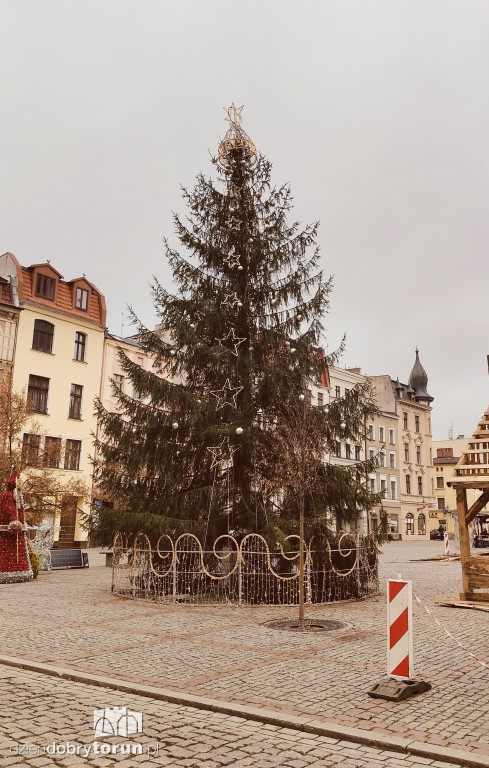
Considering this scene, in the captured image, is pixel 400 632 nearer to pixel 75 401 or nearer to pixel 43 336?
pixel 43 336

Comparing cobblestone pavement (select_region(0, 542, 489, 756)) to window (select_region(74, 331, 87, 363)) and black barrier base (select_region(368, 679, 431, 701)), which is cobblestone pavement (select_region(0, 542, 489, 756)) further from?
window (select_region(74, 331, 87, 363))

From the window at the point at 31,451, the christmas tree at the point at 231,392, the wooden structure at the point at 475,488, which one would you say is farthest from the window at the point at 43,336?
the wooden structure at the point at 475,488

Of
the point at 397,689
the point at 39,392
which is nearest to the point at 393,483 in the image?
the point at 39,392

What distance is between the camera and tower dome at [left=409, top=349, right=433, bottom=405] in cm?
7488

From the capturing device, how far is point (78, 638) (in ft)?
31.8

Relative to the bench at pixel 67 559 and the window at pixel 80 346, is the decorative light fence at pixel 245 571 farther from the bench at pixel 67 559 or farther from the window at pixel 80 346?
the window at pixel 80 346

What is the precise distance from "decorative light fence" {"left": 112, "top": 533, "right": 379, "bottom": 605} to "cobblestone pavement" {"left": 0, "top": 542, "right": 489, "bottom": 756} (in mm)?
689

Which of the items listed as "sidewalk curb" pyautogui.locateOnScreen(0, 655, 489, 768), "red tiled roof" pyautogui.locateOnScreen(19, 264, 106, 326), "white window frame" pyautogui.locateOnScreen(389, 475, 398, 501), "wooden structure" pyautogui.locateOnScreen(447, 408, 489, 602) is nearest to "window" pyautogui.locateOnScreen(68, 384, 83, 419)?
"red tiled roof" pyautogui.locateOnScreen(19, 264, 106, 326)

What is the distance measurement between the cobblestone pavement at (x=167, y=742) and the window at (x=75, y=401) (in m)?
33.4

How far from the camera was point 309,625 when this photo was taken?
1098 centimetres

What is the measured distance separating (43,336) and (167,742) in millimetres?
34498

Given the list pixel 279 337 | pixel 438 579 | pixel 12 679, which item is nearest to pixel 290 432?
pixel 279 337

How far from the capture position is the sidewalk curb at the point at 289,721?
16.0 ft

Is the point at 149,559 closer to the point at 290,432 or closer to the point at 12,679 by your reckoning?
Result: the point at 290,432
